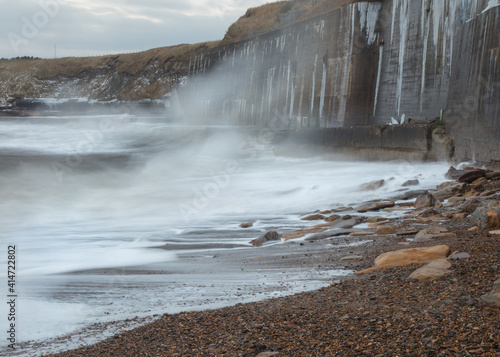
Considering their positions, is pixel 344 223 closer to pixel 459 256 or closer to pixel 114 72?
pixel 459 256

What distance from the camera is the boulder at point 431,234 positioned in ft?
18.7

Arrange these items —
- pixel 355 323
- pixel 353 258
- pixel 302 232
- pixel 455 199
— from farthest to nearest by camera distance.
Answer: pixel 455 199 → pixel 302 232 → pixel 353 258 → pixel 355 323

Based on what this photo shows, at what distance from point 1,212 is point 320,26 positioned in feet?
46.3

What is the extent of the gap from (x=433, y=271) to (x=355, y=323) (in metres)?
1.08

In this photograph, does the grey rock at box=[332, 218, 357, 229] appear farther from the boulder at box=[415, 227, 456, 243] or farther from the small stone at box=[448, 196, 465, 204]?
the small stone at box=[448, 196, 465, 204]

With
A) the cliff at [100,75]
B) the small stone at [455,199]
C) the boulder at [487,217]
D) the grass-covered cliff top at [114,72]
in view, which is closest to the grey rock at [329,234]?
the boulder at [487,217]

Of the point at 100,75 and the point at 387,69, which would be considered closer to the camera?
the point at 387,69

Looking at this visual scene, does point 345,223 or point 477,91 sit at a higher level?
point 477,91

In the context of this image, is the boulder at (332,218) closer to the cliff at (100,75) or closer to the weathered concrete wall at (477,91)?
the weathered concrete wall at (477,91)

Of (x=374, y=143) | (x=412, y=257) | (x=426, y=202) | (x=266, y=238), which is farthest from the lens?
(x=374, y=143)

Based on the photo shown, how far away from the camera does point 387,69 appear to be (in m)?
17.1

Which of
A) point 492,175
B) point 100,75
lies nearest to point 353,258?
point 492,175

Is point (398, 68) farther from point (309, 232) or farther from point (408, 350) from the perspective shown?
point (408, 350)

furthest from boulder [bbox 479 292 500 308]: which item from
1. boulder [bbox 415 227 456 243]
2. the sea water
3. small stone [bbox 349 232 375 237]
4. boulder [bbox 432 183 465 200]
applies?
boulder [bbox 432 183 465 200]
